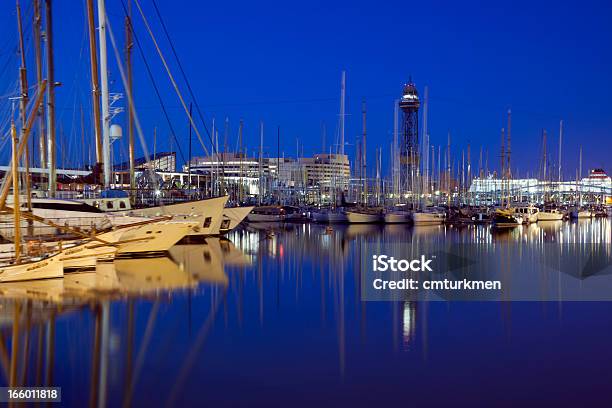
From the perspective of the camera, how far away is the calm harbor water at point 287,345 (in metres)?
9.83

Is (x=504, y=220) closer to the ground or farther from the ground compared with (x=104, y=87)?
closer to the ground

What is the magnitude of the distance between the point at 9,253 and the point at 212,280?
595 cm

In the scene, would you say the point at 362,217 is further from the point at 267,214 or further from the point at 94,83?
the point at 94,83

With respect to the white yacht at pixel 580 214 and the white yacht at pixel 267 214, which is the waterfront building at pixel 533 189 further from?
the white yacht at pixel 267 214

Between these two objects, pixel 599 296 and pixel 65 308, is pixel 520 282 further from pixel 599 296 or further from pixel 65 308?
pixel 65 308

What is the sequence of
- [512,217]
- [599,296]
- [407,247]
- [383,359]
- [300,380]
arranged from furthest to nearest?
[512,217] < [407,247] < [599,296] < [383,359] < [300,380]

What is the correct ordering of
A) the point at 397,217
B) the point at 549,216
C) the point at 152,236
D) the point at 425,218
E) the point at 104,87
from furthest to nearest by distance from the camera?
the point at 549,216, the point at 397,217, the point at 425,218, the point at 104,87, the point at 152,236

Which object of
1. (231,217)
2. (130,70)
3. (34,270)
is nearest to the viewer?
(34,270)

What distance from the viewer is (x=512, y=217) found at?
65.1 m

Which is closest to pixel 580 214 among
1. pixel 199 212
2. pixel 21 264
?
pixel 199 212

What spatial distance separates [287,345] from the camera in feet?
41.8

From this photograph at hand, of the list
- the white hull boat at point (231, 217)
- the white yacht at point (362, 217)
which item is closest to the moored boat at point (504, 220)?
the white yacht at point (362, 217)

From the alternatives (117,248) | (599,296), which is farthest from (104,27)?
(599,296)

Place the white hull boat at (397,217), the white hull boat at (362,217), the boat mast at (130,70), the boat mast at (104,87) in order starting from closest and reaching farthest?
the boat mast at (104,87) < the boat mast at (130,70) < the white hull boat at (362,217) < the white hull boat at (397,217)
